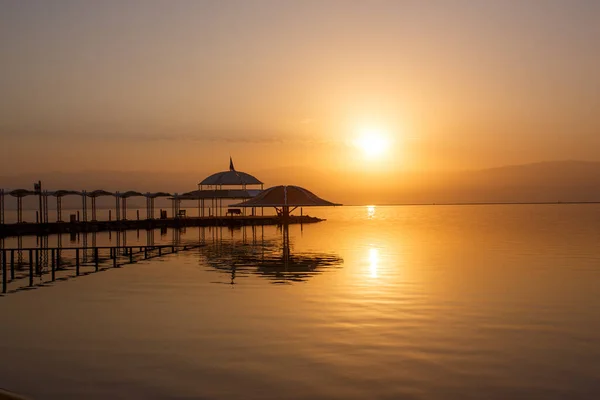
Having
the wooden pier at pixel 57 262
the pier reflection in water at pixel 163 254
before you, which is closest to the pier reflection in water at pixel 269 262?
the pier reflection in water at pixel 163 254

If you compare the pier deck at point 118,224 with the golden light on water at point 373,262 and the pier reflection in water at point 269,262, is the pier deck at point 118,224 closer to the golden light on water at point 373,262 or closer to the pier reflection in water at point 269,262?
the pier reflection in water at point 269,262

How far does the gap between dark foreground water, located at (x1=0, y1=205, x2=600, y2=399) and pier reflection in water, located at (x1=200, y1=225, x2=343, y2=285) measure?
410 millimetres

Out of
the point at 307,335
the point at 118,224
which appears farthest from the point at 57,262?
the point at 118,224

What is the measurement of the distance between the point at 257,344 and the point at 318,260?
20.5 m

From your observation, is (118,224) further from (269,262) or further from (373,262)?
(373,262)

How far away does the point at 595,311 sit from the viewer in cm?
1762

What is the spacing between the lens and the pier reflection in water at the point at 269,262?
27.5 metres

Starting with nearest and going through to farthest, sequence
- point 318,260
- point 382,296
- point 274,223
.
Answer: point 382,296, point 318,260, point 274,223

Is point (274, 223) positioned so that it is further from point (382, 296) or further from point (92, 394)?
point (92, 394)

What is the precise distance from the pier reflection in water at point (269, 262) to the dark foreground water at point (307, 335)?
0.41 meters

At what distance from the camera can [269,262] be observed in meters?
33.1

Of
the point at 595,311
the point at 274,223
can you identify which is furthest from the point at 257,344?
the point at 274,223

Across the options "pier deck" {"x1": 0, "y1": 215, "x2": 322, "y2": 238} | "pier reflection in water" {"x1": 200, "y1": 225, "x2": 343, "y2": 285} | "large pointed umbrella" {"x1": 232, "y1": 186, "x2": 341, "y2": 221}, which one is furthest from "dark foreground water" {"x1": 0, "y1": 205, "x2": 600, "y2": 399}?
"pier deck" {"x1": 0, "y1": 215, "x2": 322, "y2": 238}

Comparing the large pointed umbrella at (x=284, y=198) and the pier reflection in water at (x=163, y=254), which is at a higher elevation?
the large pointed umbrella at (x=284, y=198)
